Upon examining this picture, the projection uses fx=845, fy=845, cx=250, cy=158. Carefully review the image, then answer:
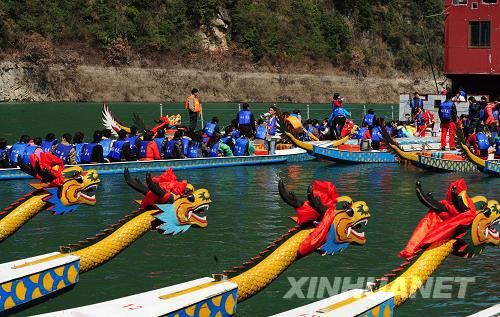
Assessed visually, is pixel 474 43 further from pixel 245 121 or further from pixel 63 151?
pixel 63 151

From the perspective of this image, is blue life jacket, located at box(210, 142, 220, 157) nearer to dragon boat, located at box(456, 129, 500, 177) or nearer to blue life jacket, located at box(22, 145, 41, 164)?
blue life jacket, located at box(22, 145, 41, 164)

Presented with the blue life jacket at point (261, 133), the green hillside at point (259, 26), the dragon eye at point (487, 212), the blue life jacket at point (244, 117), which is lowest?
the dragon eye at point (487, 212)

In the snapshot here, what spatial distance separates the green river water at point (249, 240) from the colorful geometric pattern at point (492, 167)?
43 cm

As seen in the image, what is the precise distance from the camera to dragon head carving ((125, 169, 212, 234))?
531 inches

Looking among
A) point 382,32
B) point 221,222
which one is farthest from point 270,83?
point 221,222

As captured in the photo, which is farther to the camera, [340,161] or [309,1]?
[309,1]

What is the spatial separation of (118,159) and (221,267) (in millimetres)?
14499

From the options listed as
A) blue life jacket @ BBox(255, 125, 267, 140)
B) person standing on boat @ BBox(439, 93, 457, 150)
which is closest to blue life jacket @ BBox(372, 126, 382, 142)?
person standing on boat @ BBox(439, 93, 457, 150)

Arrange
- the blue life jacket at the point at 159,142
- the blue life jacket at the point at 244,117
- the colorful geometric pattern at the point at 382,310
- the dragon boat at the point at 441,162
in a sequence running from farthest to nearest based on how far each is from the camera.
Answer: the blue life jacket at the point at 244,117, the blue life jacket at the point at 159,142, the dragon boat at the point at 441,162, the colorful geometric pattern at the point at 382,310

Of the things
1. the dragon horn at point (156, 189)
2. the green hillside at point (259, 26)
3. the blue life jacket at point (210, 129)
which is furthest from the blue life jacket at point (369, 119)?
the green hillside at point (259, 26)

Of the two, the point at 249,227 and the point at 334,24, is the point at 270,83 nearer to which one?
the point at 334,24

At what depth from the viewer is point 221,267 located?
17.1 metres

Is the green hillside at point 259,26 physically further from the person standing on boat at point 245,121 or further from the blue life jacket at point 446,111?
the blue life jacket at point 446,111

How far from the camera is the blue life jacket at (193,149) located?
32.9 meters
